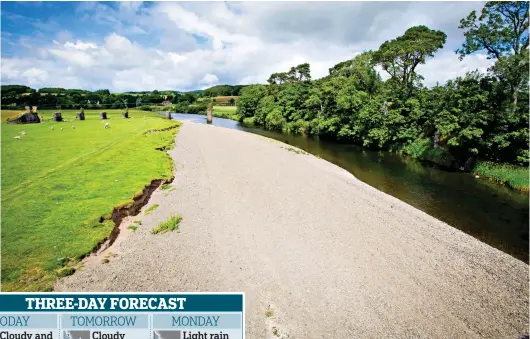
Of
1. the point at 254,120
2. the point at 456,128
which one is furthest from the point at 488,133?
the point at 254,120

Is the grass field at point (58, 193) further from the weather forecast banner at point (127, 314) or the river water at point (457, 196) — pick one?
the river water at point (457, 196)

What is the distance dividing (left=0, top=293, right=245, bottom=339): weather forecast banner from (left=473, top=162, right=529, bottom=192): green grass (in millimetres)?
27549

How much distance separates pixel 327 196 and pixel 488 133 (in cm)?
1860

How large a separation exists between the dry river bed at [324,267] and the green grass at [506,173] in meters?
12.5

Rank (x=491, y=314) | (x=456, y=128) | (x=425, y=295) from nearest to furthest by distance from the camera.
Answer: (x=491, y=314) < (x=425, y=295) < (x=456, y=128)

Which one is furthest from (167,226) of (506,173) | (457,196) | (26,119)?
(26,119)

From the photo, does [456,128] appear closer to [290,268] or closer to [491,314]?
[491,314]

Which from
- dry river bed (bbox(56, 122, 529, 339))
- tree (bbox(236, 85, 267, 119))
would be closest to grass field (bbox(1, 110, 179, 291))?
dry river bed (bbox(56, 122, 529, 339))

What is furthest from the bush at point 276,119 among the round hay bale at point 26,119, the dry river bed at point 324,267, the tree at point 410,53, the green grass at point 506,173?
the dry river bed at point 324,267

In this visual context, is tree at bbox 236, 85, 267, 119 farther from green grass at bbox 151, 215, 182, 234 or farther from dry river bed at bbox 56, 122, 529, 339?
green grass at bbox 151, 215, 182, 234

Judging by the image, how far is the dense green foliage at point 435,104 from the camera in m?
25.3

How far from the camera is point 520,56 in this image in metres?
23.1

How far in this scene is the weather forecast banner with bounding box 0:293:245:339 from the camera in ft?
19.6

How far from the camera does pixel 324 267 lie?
11.9 m
